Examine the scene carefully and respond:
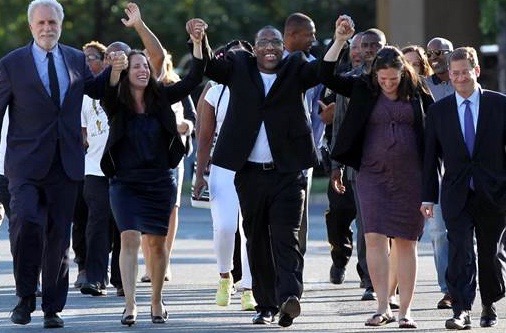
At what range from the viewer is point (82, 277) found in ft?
46.6

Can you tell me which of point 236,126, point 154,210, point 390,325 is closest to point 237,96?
point 236,126

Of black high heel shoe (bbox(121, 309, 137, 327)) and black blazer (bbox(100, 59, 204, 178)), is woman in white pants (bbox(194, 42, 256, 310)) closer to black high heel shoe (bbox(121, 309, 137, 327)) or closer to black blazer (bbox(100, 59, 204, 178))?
black blazer (bbox(100, 59, 204, 178))

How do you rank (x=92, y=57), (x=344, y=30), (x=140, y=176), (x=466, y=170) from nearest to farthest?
(x=344, y=30) → (x=466, y=170) → (x=140, y=176) → (x=92, y=57)

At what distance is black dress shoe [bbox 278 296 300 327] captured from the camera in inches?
439

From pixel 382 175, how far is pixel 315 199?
16734 mm

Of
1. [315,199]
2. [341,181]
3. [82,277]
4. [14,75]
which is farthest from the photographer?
[315,199]

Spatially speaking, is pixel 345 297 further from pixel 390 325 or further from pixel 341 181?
pixel 390 325

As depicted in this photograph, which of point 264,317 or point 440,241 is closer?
point 264,317

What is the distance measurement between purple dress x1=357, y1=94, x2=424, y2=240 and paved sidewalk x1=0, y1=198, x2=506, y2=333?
2.24 feet

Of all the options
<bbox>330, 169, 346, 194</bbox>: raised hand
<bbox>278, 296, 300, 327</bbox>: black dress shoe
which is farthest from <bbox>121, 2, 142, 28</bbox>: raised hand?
<bbox>330, 169, 346, 194</bbox>: raised hand

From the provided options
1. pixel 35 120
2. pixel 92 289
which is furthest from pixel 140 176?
pixel 92 289

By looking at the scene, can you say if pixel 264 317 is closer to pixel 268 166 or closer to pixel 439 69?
pixel 268 166

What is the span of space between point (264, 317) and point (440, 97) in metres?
2.51

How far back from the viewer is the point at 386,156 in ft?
37.1
